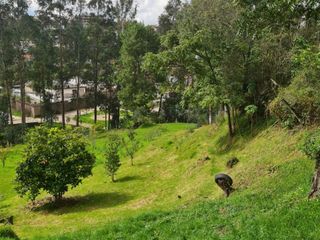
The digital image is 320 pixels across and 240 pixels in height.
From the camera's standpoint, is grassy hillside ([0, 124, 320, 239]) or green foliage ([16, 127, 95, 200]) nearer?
grassy hillside ([0, 124, 320, 239])

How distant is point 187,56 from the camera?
23.4 metres

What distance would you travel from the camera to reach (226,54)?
22844 millimetres

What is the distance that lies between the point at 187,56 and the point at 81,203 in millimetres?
8878

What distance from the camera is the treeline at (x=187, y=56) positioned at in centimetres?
1673

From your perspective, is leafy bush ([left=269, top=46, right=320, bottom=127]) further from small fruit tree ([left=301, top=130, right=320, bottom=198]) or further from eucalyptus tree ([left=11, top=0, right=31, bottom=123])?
eucalyptus tree ([left=11, top=0, right=31, bottom=123])

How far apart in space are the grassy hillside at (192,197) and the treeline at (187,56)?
1.91 meters

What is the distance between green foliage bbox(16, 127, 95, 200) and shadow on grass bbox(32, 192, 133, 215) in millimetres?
576

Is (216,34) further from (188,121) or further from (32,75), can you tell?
(32,75)

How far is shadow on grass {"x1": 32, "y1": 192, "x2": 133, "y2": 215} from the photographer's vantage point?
2084cm

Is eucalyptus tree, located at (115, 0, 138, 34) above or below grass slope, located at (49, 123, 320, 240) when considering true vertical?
above

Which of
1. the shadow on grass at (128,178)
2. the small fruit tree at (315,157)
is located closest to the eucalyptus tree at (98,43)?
the shadow on grass at (128,178)

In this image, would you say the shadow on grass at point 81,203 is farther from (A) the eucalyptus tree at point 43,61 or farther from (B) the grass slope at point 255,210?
(A) the eucalyptus tree at point 43,61

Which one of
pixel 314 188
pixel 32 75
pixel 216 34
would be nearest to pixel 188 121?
pixel 32 75

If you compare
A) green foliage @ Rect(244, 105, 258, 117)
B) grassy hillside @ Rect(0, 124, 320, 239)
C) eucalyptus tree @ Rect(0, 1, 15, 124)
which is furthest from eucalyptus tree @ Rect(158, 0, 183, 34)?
green foliage @ Rect(244, 105, 258, 117)
